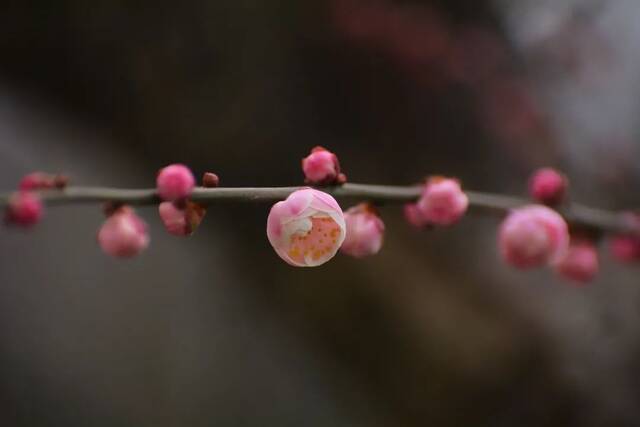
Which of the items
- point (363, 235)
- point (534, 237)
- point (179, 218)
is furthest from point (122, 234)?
point (534, 237)

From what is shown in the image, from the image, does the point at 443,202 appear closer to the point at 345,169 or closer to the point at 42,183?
the point at 42,183

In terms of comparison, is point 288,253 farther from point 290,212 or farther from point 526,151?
point 526,151

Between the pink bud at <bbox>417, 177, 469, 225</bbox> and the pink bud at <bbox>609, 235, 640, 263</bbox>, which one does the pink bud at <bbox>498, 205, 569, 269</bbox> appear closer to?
the pink bud at <bbox>417, 177, 469, 225</bbox>

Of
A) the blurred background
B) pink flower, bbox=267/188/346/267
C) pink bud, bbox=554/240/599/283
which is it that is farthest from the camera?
the blurred background

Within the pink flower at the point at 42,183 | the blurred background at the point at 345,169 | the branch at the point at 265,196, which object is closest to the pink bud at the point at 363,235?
the branch at the point at 265,196

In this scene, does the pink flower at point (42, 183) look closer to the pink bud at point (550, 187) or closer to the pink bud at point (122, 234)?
the pink bud at point (122, 234)

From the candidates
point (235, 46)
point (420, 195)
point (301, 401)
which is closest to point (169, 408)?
point (301, 401)

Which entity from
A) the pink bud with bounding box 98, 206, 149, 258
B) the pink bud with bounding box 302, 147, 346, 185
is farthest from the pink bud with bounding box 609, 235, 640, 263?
the pink bud with bounding box 98, 206, 149, 258
